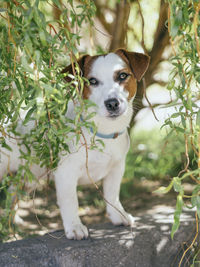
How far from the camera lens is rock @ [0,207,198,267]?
247 centimetres

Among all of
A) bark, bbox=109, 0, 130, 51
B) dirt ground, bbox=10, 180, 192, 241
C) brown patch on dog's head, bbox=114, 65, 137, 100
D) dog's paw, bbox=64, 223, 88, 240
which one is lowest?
dirt ground, bbox=10, 180, 192, 241

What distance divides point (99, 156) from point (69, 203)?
360 millimetres

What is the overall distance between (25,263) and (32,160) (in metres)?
0.64

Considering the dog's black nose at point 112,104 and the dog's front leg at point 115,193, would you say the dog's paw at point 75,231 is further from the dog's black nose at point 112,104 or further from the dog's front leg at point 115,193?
the dog's black nose at point 112,104

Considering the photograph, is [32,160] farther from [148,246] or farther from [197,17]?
[197,17]

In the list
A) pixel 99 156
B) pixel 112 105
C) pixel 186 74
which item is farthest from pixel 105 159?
pixel 186 74

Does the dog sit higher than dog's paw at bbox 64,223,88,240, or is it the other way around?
the dog

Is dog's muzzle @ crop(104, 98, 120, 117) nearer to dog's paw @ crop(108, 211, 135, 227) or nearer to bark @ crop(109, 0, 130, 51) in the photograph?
dog's paw @ crop(108, 211, 135, 227)

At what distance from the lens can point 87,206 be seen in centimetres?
425

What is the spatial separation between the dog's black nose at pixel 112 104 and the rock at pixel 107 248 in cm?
89

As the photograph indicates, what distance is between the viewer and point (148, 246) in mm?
2693

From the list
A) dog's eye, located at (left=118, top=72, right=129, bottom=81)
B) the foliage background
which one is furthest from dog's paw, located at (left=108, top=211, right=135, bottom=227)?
dog's eye, located at (left=118, top=72, right=129, bottom=81)

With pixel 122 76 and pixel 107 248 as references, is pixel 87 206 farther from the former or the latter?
pixel 122 76

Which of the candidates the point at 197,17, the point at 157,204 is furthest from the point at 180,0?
the point at 157,204
